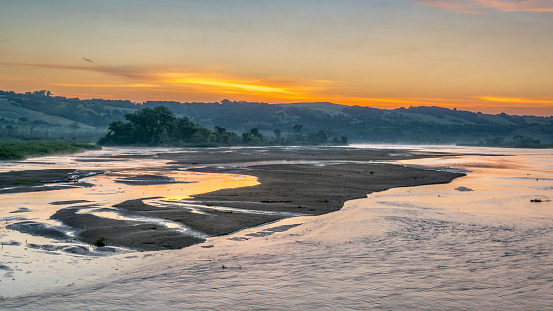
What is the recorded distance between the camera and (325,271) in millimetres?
14586

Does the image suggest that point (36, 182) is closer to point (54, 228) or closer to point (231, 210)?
point (54, 228)

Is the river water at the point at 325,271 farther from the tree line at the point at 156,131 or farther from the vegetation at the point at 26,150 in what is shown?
the tree line at the point at 156,131

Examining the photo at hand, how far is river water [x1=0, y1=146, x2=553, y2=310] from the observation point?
1198 centimetres

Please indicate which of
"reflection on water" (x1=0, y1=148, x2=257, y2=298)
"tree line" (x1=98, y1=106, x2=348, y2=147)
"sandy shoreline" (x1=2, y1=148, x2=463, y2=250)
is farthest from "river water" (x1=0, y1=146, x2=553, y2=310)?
"tree line" (x1=98, y1=106, x2=348, y2=147)

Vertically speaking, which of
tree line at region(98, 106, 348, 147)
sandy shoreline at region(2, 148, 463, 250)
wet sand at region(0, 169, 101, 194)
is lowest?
wet sand at region(0, 169, 101, 194)

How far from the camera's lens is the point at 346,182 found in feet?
135

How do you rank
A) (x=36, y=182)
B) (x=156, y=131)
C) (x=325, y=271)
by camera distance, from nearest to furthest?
(x=325, y=271)
(x=36, y=182)
(x=156, y=131)

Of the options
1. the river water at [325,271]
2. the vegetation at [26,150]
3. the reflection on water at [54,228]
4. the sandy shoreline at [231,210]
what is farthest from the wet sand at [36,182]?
the vegetation at [26,150]

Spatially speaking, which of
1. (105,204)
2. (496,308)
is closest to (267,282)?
(496,308)

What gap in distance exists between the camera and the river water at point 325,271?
1198 cm

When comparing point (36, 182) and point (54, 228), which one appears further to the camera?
point (36, 182)

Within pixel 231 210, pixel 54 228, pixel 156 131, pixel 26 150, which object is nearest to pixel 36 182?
pixel 54 228

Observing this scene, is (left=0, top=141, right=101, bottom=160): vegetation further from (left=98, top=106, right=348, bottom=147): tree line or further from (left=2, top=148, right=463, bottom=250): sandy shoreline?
(left=98, top=106, right=348, bottom=147): tree line

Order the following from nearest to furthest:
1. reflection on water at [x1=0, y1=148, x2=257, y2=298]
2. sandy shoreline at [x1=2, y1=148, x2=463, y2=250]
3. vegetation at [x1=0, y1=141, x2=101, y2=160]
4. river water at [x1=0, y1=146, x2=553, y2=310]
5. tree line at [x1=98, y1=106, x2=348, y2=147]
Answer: river water at [x1=0, y1=146, x2=553, y2=310] < reflection on water at [x1=0, y1=148, x2=257, y2=298] < sandy shoreline at [x1=2, y1=148, x2=463, y2=250] < vegetation at [x1=0, y1=141, x2=101, y2=160] < tree line at [x1=98, y1=106, x2=348, y2=147]
